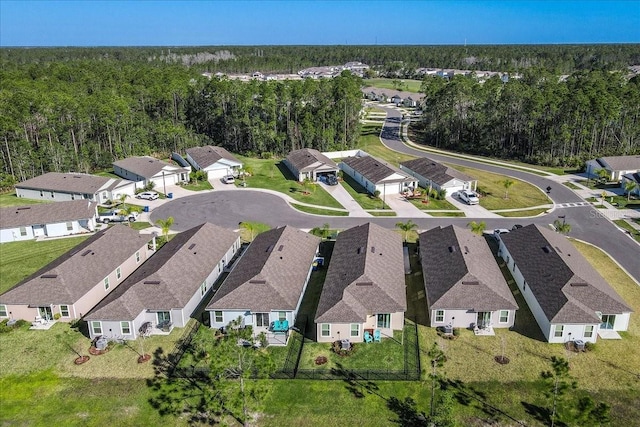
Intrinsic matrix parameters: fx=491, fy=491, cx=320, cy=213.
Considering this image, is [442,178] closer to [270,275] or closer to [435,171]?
[435,171]

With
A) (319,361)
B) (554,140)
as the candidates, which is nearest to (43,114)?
(319,361)

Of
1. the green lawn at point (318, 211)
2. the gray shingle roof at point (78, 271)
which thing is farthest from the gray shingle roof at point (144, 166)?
the gray shingle roof at point (78, 271)

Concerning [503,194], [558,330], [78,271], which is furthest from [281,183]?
[558,330]

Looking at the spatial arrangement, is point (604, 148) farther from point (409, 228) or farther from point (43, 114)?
point (43, 114)

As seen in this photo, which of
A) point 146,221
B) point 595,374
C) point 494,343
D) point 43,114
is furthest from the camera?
point 43,114

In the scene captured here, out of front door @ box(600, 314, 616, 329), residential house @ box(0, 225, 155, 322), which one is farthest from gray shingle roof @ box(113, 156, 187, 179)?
front door @ box(600, 314, 616, 329)

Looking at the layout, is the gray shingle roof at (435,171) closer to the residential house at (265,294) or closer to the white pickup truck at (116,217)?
the residential house at (265,294)

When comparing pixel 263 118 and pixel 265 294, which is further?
pixel 263 118
